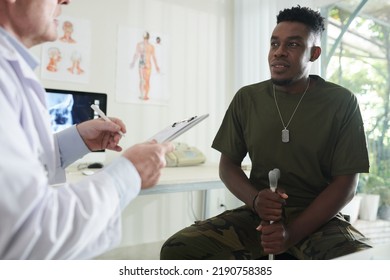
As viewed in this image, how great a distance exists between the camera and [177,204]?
246cm

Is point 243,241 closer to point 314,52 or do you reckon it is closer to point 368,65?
point 314,52

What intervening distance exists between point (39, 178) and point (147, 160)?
207 millimetres

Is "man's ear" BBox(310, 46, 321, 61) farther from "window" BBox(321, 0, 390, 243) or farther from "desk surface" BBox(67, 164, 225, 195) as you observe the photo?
"window" BBox(321, 0, 390, 243)

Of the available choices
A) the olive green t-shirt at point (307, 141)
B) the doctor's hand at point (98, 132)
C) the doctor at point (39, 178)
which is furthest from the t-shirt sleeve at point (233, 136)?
the doctor at point (39, 178)

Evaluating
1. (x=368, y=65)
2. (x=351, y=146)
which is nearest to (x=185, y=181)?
(x=351, y=146)

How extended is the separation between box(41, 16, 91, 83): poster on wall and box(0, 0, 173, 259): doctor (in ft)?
4.29

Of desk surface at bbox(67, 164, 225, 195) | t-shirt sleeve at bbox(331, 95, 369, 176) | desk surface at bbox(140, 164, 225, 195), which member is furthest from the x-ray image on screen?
t-shirt sleeve at bbox(331, 95, 369, 176)

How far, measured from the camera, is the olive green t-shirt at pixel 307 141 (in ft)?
3.62

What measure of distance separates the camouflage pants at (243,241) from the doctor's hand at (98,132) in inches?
15.6

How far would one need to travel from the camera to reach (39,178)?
490mm

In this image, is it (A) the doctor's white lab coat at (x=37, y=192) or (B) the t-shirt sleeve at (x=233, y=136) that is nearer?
(A) the doctor's white lab coat at (x=37, y=192)

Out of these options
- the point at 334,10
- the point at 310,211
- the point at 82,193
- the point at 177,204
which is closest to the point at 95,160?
the point at 177,204

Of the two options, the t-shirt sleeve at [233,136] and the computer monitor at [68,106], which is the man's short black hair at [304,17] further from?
the computer monitor at [68,106]
